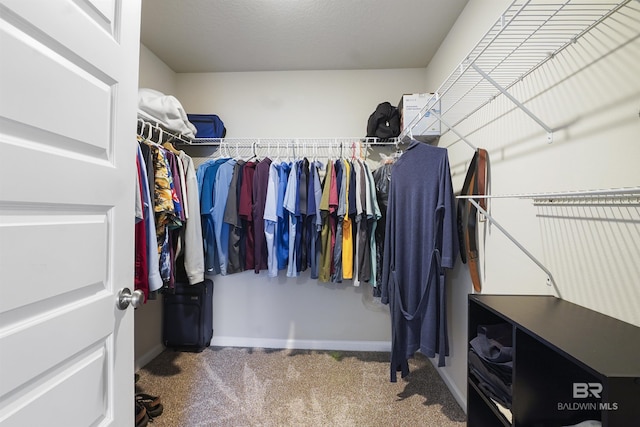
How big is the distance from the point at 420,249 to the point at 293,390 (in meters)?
1.33

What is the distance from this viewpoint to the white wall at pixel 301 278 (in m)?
2.47

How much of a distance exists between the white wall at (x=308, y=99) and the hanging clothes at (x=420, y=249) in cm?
96

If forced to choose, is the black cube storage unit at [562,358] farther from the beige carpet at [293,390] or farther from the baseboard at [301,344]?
the baseboard at [301,344]

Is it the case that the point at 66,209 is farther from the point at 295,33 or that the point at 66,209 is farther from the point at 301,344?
the point at 301,344

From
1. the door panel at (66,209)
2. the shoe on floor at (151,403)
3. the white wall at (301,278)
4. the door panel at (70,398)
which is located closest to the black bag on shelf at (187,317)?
the white wall at (301,278)

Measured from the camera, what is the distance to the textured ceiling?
5.68 ft

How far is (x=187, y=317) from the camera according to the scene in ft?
7.75

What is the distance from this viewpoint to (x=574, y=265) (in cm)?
93

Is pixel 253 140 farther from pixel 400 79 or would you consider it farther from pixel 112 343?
pixel 112 343

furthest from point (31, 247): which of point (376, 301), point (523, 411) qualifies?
point (376, 301)

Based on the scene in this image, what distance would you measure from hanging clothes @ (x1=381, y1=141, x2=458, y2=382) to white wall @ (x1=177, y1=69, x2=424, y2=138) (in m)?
0.96

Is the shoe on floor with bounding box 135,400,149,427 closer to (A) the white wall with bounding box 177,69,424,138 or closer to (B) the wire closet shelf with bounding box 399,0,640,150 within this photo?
(A) the white wall with bounding box 177,69,424,138

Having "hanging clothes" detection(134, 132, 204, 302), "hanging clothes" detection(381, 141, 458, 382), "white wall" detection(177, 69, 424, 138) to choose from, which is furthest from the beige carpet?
"white wall" detection(177, 69, 424, 138)

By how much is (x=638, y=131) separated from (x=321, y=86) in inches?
86.4
